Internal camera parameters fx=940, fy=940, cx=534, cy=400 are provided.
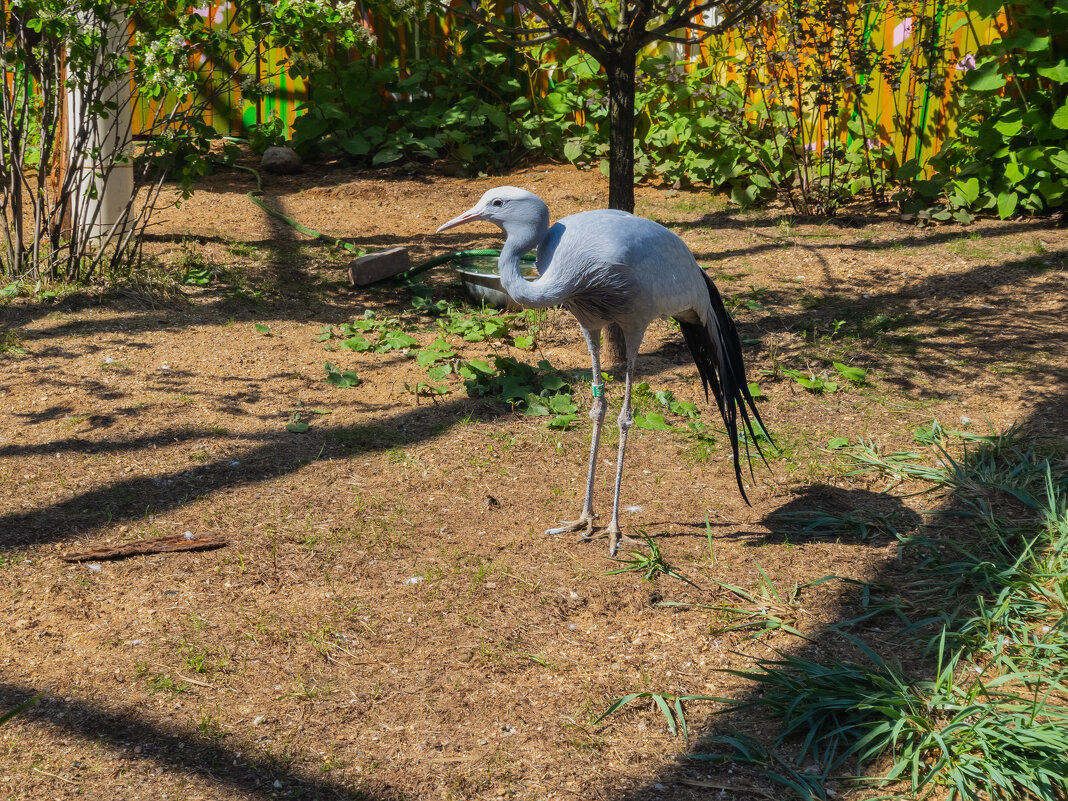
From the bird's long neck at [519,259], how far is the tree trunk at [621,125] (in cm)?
169

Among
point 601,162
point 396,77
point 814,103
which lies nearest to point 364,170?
point 396,77

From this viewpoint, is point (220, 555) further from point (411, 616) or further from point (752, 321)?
point (752, 321)

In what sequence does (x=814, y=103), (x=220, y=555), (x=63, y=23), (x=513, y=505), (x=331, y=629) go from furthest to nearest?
(x=814, y=103) < (x=63, y=23) < (x=513, y=505) < (x=220, y=555) < (x=331, y=629)

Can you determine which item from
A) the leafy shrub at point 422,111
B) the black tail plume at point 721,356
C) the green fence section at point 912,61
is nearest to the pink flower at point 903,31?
the green fence section at point 912,61

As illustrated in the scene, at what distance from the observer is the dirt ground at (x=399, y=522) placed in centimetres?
258

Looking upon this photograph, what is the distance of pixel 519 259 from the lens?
328 cm

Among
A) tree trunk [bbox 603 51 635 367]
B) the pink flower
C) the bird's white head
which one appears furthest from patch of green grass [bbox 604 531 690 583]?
the pink flower

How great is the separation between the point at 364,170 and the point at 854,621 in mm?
6999

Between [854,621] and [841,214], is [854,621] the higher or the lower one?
the lower one

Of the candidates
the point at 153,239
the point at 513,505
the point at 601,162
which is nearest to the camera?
the point at 513,505

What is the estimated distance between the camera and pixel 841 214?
748 cm

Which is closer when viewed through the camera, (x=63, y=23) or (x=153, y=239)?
(x=63, y=23)

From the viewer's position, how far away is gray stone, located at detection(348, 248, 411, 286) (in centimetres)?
602

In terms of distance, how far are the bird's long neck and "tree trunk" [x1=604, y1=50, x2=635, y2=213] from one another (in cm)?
169
